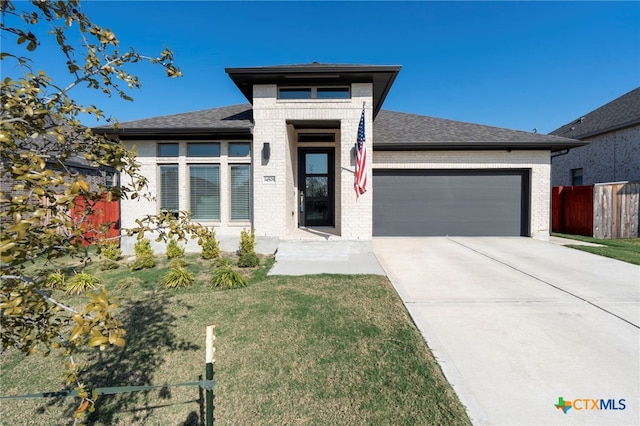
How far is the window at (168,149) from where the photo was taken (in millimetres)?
9172

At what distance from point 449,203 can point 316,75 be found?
683 cm

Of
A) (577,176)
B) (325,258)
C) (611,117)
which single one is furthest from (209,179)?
(611,117)

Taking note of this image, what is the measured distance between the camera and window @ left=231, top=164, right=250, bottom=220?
9125mm

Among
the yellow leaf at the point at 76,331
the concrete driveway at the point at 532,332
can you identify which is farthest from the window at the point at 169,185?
the yellow leaf at the point at 76,331

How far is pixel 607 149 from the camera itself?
15.2m

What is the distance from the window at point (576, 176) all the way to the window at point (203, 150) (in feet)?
64.5

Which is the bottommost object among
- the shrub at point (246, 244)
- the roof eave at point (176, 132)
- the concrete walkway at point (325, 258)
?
the concrete walkway at point (325, 258)


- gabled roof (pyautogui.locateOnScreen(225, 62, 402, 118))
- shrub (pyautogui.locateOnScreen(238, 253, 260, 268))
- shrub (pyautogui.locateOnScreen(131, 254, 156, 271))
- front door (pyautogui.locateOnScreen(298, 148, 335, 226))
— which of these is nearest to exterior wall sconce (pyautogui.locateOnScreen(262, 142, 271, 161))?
gabled roof (pyautogui.locateOnScreen(225, 62, 402, 118))

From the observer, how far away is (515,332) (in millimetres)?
3838

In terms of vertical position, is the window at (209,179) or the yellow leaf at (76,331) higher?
the window at (209,179)

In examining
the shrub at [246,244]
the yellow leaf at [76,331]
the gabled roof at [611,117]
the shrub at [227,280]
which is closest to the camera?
the yellow leaf at [76,331]

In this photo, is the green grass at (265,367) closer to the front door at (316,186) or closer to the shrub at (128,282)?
the shrub at (128,282)

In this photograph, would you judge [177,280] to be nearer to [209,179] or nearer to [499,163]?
[209,179]

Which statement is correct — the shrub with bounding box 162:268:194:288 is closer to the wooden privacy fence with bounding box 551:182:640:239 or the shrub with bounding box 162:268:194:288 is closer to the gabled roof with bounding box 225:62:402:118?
the gabled roof with bounding box 225:62:402:118
